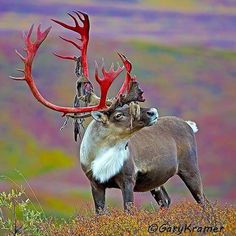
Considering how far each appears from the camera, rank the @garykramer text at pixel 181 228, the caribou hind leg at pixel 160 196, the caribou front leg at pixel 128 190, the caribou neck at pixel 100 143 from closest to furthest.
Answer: the @garykramer text at pixel 181 228, the caribou front leg at pixel 128 190, the caribou neck at pixel 100 143, the caribou hind leg at pixel 160 196

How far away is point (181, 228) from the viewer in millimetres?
6152

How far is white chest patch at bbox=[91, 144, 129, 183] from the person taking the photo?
8.13 m

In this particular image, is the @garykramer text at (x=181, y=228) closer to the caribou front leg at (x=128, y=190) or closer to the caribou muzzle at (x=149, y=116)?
the caribou front leg at (x=128, y=190)

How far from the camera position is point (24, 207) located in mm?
7297

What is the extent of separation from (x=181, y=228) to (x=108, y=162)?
206 cm

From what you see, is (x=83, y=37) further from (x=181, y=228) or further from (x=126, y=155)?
(x=181, y=228)

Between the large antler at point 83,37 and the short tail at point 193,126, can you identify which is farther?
the short tail at point 193,126

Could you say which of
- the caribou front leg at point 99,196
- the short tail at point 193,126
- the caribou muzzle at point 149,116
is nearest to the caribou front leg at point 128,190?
the caribou front leg at point 99,196

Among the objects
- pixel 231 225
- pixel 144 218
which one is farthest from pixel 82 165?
pixel 231 225

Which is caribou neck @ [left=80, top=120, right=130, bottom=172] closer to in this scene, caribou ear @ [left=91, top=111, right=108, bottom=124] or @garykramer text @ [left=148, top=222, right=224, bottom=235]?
caribou ear @ [left=91, top=111, right=108, bottom=124]

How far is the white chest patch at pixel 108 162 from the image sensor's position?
813 cm

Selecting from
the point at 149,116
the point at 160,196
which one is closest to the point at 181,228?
the point at 149,116

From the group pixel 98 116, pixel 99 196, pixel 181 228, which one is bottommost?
pixel 99 196

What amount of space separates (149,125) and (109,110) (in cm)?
36
